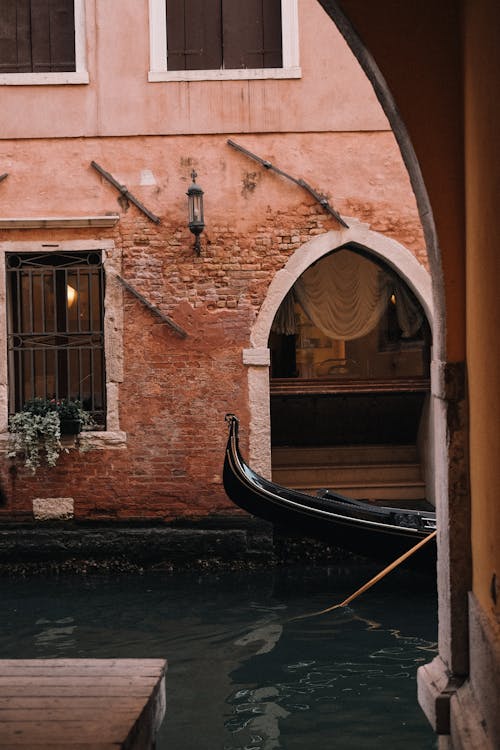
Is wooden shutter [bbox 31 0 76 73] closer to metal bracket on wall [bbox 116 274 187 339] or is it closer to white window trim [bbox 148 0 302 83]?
white window trim [bbox 148 0 302 83]

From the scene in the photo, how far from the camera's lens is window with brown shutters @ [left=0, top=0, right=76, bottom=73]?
753 centimetres

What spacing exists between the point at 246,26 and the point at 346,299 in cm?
224

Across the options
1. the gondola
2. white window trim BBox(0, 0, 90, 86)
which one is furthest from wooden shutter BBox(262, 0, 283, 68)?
the gondola

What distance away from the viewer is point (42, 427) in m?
7.32

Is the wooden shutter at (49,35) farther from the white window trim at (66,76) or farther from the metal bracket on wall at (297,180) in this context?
the metal bracket on wall at (297,180)

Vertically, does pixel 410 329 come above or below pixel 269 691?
above

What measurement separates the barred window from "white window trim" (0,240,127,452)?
0.11 m

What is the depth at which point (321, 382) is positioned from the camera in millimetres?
8148

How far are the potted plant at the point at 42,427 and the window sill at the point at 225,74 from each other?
8.26 feet

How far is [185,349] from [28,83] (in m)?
2.29

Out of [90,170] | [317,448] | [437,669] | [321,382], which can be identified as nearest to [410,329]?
[321,382]

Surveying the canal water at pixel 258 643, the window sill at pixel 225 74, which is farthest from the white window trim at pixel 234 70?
the canal water at pixel 258 643

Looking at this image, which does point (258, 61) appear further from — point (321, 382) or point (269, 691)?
point (269, 691)

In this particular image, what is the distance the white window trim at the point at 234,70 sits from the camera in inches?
292
